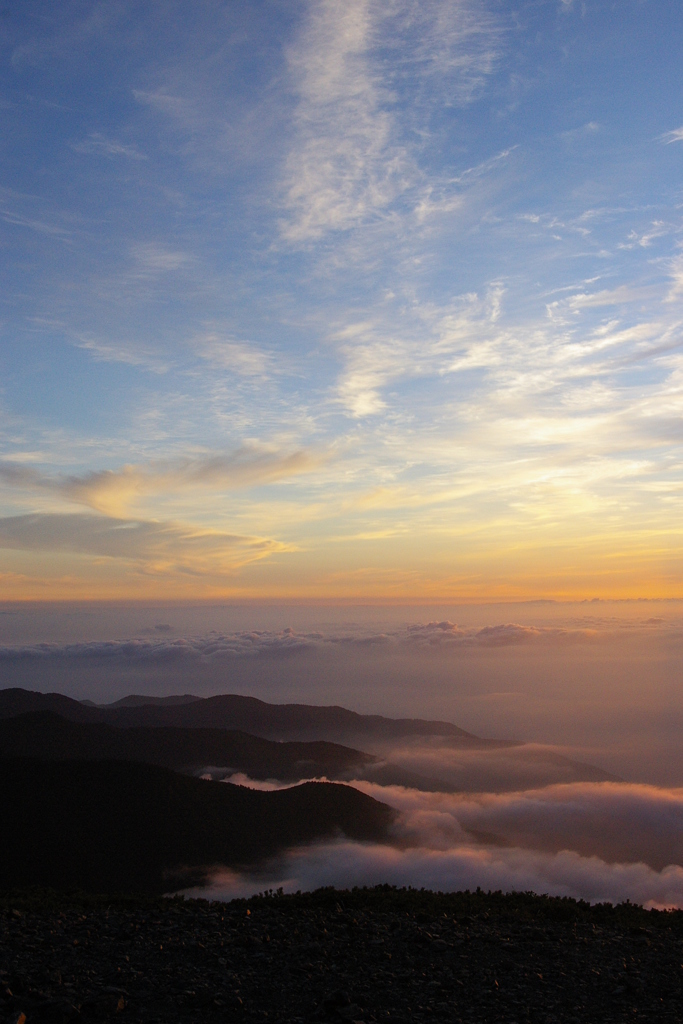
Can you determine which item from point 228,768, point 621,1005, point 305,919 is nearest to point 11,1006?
point 305,919

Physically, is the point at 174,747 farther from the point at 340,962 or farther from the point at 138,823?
the point at 340,962

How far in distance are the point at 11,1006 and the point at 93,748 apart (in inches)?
6695

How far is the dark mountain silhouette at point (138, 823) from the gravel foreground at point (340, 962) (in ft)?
224

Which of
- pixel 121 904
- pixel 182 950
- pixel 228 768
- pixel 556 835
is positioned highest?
pixel 182 950

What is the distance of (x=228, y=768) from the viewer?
6555 inches

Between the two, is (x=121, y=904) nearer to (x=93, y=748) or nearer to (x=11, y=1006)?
(x=11, y=1006)

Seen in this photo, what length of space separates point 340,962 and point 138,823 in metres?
90.6

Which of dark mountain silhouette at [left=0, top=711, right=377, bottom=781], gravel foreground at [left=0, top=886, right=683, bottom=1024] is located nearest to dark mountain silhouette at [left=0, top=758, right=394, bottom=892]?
dark mountain silhouette at [left=0, top=711, right=377, bottom=781]

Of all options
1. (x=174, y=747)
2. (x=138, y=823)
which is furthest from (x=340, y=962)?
(x=174, y=747)

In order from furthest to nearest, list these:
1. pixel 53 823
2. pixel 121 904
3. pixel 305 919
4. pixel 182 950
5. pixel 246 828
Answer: pixel 246 828 → pixel 53 823 → pixel 121 904 → pixel 305 919 → pixel 182 950

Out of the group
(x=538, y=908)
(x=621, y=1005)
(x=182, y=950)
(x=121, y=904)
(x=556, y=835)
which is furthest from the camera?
(x=556, y=835)

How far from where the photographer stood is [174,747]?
6845 inches

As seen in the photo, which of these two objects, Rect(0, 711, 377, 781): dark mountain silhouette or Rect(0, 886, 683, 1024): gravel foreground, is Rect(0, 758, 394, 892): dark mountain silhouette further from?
Rect(0, 886, 683, 1024): gravel foreground

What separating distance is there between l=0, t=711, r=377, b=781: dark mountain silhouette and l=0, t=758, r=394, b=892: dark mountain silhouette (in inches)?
2139
